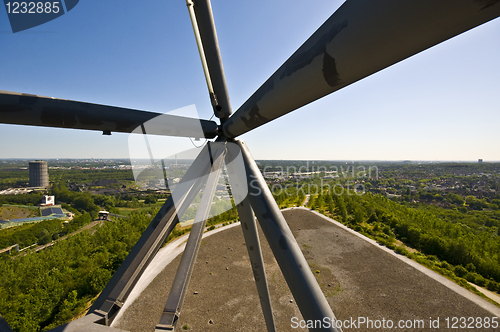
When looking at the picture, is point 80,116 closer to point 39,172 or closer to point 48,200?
point 39,172

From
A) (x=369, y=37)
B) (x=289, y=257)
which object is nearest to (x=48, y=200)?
(x=289, y=257)

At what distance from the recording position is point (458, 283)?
1487 centimetres

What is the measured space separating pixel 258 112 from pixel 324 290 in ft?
50.4

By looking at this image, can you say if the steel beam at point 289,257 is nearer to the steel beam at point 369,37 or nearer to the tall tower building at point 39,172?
the steel beam at point 369,37

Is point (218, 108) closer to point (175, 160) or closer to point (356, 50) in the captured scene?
point (175, 160)

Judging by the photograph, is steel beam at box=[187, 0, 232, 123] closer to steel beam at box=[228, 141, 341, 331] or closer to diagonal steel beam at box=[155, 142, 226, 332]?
diagonal steel beam at box=[155, 142, 226, 332]

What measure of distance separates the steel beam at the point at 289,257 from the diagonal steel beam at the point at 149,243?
4.18 feet

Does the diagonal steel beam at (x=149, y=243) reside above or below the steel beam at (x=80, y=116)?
below

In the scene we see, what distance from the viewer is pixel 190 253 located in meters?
3.47

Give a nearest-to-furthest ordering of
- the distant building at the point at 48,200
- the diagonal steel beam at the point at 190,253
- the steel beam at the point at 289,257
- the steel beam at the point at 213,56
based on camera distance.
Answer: the steel beam at the point at 289,257
the diagonal steel beam at the point at 190,253
the steel beam at the point at 213,56
the distant building at the point at 48,200

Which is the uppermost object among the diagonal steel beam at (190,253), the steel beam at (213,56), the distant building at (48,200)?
the steel beam at (213,56)

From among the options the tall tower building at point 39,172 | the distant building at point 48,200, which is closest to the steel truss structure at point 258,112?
the tall tower building at point 39,172

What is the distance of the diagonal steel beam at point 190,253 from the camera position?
2666 mm

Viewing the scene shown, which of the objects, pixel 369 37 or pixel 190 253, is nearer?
pixel 369 37
